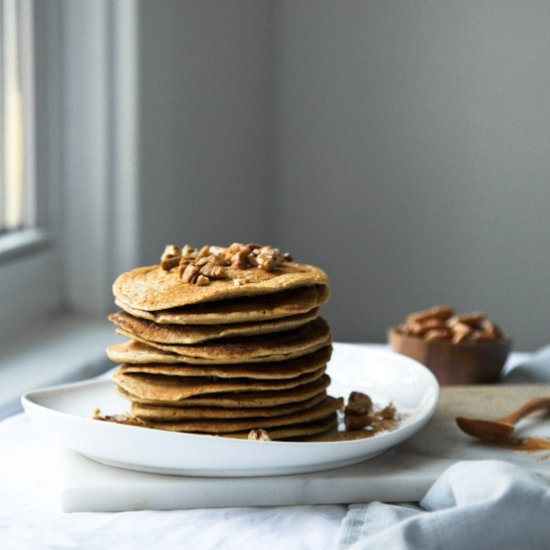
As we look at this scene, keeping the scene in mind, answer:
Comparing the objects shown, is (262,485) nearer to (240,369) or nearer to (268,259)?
(240,369)

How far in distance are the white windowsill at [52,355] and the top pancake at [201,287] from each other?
13.8 inches

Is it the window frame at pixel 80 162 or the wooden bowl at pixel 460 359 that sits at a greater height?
the window frame at pixel 80 162

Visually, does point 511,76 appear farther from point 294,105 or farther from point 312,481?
point 312,481

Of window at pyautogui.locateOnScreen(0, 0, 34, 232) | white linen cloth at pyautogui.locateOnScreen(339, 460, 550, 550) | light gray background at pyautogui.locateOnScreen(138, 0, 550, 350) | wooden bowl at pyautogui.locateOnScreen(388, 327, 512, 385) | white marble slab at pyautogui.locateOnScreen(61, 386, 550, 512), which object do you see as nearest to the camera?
white linen cloth at pyautogui.locateOnScreen(339, 460, 550, 550)

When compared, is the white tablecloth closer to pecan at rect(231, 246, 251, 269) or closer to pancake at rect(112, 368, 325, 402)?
pancake at rect(112, 368, 325, 402)

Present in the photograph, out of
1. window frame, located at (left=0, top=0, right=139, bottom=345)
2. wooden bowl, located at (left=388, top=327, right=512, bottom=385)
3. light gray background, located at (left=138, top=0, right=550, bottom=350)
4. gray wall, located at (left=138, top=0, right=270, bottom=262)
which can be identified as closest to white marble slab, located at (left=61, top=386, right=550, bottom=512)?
wooden bowl, located at (left=388, top=327, right=512, bottom=385)

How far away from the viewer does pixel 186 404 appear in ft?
3.24

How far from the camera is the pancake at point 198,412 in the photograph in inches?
38.6

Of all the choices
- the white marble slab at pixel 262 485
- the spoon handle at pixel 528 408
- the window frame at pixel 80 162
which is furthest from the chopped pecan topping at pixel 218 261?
the window frame at pixel 80 162

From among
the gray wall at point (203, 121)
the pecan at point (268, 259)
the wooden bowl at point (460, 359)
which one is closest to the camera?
the pecan at point (268, 259)

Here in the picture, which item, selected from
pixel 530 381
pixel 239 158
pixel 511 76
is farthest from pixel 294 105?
pixel 530 381

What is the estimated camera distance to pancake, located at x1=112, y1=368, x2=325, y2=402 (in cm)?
97

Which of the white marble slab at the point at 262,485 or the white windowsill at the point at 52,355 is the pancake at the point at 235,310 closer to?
the white marble slab at the point at 262,485

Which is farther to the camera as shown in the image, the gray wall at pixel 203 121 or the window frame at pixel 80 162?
the gray wall at pixel 203 121
